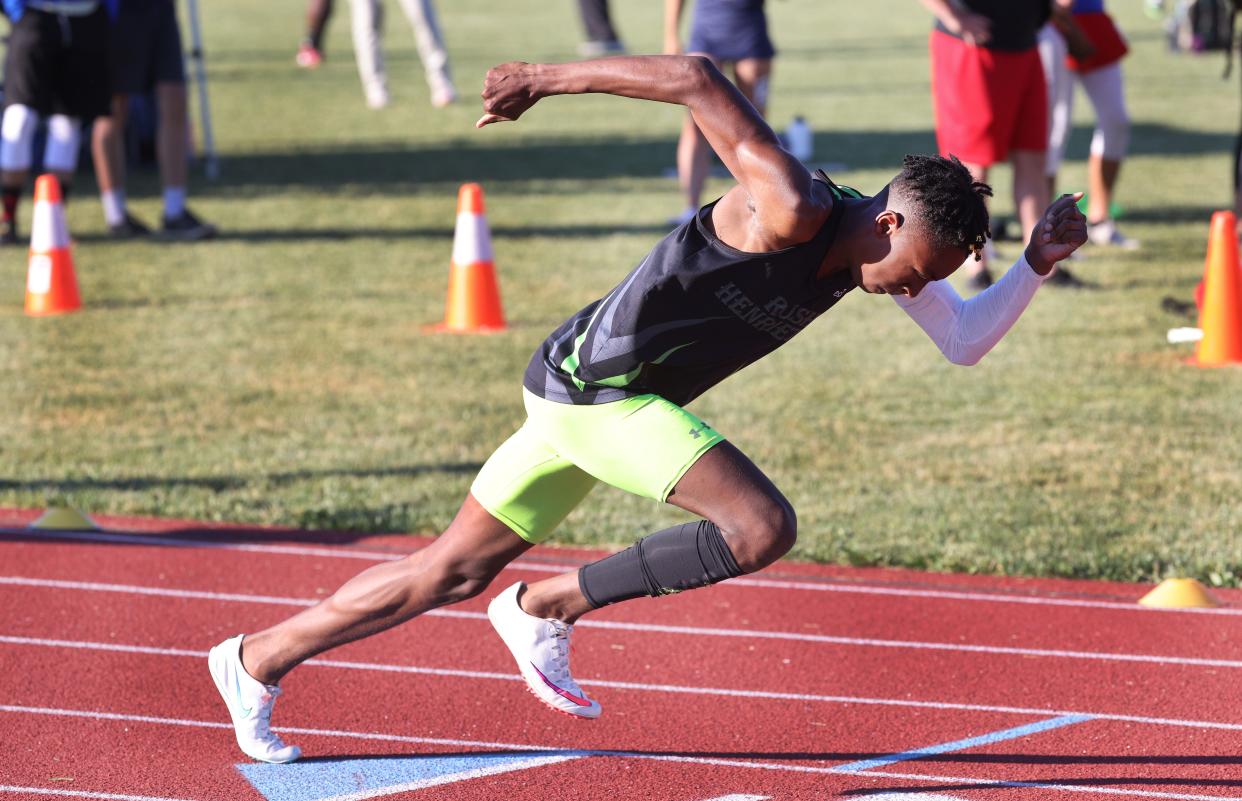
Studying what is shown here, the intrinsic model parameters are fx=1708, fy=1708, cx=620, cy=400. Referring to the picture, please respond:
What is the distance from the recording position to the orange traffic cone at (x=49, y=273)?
33.2ft

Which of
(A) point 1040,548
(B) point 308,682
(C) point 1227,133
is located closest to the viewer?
(B) point 308,682

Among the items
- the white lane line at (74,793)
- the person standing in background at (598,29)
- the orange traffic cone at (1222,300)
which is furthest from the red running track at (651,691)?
the person standing in background at (598,29)

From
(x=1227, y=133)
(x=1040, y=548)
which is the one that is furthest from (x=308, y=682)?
(x=1227, y=133)

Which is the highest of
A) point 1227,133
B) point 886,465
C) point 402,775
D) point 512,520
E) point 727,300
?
point 727,300

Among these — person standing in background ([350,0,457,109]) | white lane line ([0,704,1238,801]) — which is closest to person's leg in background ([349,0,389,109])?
person standing in background ([350,0,457,109])

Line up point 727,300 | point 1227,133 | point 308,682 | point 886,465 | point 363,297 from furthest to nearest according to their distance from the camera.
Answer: point 1227,133 → point 363,297 → point 886,465 → point 308,682 → point 727,300

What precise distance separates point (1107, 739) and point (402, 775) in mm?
1971

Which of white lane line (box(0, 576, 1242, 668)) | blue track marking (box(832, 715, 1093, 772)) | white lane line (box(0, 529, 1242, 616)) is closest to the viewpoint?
blue track marking (box(832, 715, 1093, 772))

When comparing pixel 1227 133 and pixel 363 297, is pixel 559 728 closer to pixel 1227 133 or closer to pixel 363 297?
pixel 363 297

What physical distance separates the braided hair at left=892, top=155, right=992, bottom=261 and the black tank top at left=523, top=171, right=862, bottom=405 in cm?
18

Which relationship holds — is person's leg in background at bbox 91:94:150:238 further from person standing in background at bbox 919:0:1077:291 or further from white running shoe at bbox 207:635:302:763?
white running shoe at bbox 207:635:302:763

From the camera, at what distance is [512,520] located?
4305 millimetres

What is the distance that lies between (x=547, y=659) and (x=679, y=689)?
80cm

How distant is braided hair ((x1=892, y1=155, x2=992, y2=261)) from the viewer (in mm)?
3969
